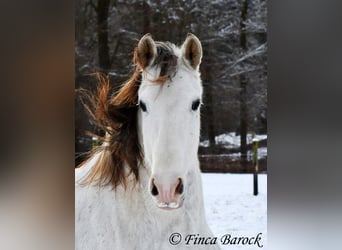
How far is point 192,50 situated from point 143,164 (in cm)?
64

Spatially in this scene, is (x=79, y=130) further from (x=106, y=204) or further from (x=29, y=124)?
(x=106, y=204)

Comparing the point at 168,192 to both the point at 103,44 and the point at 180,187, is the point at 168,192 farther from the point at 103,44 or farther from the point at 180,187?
the point at 103,44

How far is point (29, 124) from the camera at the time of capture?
1.80 meters

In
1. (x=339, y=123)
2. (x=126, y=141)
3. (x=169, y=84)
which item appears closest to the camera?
(x=169, y=84)

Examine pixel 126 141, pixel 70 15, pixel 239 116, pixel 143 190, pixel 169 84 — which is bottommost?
pixel 143 190

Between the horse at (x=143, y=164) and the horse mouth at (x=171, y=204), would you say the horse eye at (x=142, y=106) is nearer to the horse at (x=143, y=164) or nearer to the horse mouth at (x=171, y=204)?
the horse at (x=143, y=164)

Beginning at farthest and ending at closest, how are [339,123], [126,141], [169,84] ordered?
[339,123] → [126,141] → [169,84]

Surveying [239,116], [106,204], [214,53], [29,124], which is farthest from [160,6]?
[106,204]

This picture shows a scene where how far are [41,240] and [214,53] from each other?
55.6 inches

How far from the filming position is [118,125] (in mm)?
→ 1748

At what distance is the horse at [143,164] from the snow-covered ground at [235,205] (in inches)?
2.5

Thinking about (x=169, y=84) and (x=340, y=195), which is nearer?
(x=169, y=84)

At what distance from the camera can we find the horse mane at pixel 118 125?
1.71 metres

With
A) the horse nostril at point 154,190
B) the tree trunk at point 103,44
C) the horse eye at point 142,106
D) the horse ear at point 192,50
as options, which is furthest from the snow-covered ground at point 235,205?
the tree trunk at point 103,44
